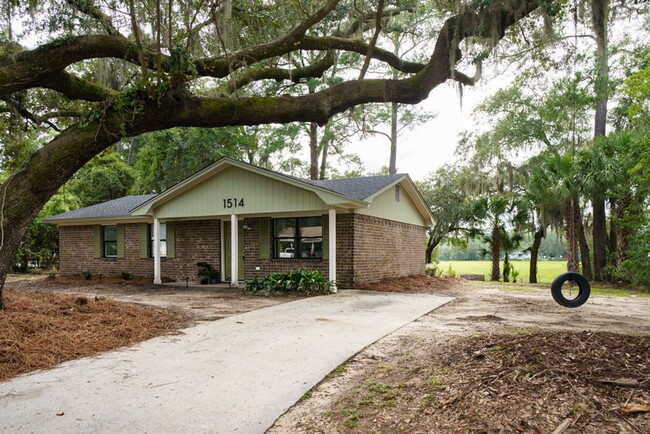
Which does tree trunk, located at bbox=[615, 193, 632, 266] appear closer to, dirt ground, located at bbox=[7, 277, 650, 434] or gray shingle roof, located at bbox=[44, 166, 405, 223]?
gray shingle roof, located at bbox=[44, 166, 405, 223]

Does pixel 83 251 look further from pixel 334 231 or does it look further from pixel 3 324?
pixel 3 324

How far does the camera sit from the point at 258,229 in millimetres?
13906

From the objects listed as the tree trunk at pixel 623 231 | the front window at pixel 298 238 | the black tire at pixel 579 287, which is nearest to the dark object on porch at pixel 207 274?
the front window at pixel 298 238

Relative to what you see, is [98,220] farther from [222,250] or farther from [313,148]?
[313,148]

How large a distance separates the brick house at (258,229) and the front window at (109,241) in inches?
1.5

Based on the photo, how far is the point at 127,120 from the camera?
19.1 ft

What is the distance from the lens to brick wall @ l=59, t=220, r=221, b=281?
589 inches

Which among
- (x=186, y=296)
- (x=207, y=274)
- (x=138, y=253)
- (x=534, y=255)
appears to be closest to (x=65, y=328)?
(x=186, y=296)

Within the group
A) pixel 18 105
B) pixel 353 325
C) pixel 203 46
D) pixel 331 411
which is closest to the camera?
pixel 331 411

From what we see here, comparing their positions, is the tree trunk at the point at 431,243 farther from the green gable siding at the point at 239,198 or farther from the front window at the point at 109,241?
the front window at the point at 109,241

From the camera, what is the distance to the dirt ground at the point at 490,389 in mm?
2797

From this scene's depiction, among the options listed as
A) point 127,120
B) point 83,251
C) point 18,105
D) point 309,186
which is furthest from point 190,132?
point 127,120

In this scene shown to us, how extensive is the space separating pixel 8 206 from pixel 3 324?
142cm

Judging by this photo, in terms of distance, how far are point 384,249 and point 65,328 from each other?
10105mm
